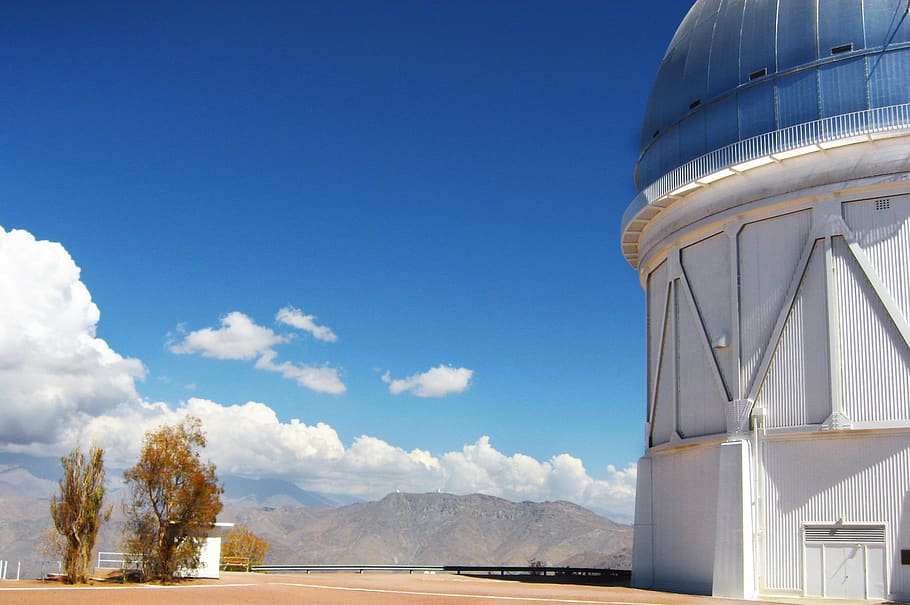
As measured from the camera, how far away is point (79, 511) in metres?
27.6

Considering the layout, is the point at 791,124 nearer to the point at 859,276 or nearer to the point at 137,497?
the point at 859,276

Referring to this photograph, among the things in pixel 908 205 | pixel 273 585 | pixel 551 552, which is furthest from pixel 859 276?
pixel 551 552

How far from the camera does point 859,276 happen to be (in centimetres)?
2616

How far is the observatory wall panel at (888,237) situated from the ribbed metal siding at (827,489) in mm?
3975

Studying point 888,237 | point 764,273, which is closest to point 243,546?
point 764,273

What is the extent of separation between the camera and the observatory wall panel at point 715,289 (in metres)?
29.0

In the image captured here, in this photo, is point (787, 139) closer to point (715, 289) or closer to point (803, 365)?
point (715, 289)

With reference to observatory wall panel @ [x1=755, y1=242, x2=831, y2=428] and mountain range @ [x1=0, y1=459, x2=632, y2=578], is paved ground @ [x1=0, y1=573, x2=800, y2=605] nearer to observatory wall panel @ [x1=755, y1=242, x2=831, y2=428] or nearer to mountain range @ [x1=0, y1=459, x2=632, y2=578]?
observatory wall panel @ [x1=755, y1=242, x2=831, y2=428]

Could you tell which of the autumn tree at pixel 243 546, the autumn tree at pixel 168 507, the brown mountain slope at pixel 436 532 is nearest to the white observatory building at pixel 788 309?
the autumn tree at pixel 168 507

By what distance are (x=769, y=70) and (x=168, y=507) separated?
23512 mm

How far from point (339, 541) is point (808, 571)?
117m

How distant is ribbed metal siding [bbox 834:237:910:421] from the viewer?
25.1m

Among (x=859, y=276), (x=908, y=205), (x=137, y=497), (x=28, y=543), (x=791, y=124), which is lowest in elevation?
(x=28, y=543)

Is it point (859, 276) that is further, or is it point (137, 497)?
point (137, 497)
